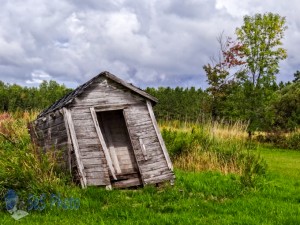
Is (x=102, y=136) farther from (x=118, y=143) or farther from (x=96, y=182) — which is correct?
(x=118, y=143)

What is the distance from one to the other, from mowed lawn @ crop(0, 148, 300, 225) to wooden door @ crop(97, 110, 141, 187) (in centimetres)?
171

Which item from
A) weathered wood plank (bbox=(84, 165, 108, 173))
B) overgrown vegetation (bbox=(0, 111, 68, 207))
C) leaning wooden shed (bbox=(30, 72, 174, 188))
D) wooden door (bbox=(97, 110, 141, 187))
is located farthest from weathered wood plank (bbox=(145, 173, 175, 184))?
overgrown vegetation (bbox=(0, 111, 68, 207))

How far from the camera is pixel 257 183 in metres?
10.9

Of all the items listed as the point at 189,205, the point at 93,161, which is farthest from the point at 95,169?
the point at 189,205

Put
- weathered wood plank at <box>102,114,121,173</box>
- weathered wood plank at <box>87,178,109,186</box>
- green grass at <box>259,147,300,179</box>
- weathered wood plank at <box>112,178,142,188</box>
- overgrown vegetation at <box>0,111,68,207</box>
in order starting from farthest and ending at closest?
green grass at <box>259,147,300,179</box> → weathered wood plank at <box>102,114,121,173</box> → weathered wood plank at <box>112,178,142,188</box> → weathered wood plank at <box>87,178,109,186</box> → overgrown vegetation at <box>0,111,68,207</box>

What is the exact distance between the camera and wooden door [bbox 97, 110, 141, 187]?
12.6 meters

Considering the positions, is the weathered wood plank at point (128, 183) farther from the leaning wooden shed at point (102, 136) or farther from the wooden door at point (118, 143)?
the wooden door at point (118, 143)

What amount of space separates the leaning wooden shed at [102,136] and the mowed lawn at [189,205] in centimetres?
77

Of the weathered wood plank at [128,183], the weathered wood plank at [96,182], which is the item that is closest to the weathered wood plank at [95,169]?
the weathered wood plank at [96,182]

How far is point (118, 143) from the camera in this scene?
12906 millimetres

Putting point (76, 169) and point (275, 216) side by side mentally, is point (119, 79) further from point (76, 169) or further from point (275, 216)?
point (275, 216)

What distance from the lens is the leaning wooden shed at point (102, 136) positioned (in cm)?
1066

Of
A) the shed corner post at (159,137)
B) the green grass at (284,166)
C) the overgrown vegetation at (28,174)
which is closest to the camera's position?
the overgrown vegetation at (28,174)

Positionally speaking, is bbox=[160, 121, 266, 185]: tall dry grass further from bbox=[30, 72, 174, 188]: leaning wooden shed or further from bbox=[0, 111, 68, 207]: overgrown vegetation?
bbox=[0, 111, 68, 207]: overgrown vegetation
